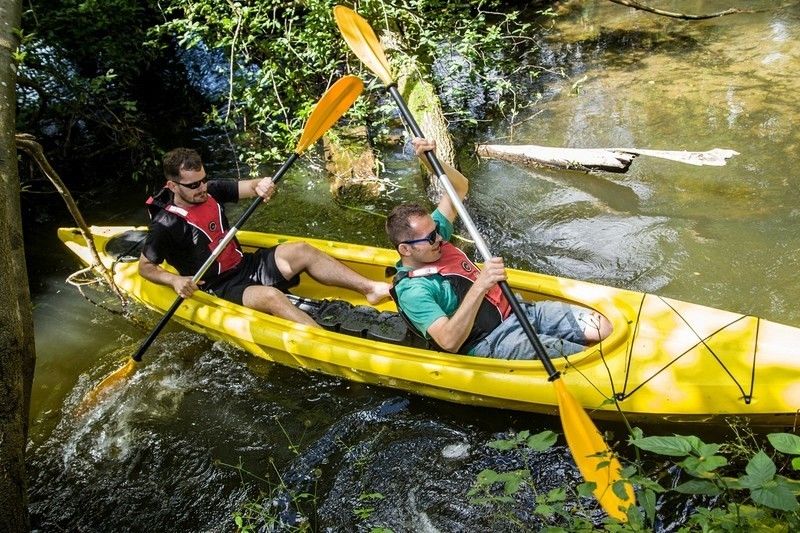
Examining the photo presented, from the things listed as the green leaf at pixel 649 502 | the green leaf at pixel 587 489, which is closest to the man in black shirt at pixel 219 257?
the green leaf at pixel 587 489

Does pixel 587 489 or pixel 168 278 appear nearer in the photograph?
pixel 587 489

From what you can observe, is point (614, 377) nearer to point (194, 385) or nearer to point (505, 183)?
point (194, 385)

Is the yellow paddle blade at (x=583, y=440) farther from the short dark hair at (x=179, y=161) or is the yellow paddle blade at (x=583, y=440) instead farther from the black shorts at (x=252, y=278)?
the short dark hair at (x=179, y=161)

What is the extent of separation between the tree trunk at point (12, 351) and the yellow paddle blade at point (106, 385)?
1.91 meters

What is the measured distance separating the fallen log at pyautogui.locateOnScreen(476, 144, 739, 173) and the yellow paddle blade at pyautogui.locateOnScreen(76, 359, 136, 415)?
360 cm

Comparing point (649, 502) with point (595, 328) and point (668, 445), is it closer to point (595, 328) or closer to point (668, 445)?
point (668, 445)

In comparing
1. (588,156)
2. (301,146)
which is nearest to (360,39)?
(301,146)

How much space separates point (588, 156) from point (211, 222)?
311 cm

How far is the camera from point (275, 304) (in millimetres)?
3541

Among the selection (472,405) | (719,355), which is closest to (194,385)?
(472,405)

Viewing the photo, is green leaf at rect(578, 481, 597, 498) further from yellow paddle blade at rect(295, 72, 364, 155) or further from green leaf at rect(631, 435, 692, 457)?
yellow paddle blade at rect(295, 72, 364, 155)

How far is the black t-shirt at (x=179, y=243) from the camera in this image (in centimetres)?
354

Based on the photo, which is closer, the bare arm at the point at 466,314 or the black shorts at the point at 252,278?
the bare arm at the point at 466,314

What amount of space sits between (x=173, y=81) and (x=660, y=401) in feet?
24.0
